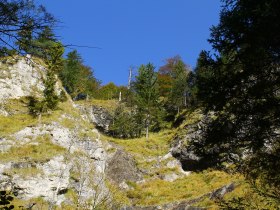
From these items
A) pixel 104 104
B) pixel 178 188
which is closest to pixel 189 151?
pixel 178 188


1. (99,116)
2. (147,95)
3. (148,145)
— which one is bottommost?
(148,145)

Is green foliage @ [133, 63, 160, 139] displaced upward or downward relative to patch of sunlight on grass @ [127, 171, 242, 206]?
upward

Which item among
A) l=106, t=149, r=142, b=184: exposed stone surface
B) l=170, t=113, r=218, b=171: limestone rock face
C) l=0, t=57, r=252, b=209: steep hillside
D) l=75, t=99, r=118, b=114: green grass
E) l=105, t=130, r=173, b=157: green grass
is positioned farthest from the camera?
l=75, t=99, r=118, b=114: green grass

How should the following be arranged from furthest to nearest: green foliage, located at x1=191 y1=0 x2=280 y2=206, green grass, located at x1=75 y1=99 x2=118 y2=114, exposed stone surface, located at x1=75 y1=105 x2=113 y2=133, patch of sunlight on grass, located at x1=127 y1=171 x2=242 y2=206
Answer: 1. green grass, located at x1=75 y1=99 x2=118 y2=114
2. exposed stone surface, located at x1=75 y1=105 x2=113 y2=133
3. patch of sunlight on grass, located at x1=127 y1=171 x2=242 y2=206
4. green foliage, located at x1=191 y1=0 x2=280 y2=206

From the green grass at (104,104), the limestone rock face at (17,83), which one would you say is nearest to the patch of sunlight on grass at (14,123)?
the limestone rock face at (17,83)

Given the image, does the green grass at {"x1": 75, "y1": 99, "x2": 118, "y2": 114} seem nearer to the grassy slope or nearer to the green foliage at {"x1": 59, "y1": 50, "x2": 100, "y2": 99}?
the green foliage at {"x1": 59, "y1": 50, "x2": 100, "y2": 99}

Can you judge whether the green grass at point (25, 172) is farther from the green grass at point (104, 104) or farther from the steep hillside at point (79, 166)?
the green grass at point (104, 104)

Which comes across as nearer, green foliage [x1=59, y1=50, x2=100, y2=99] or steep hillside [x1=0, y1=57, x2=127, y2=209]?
steep hillside [x1=0, y1=57, x2=127, y2=209]

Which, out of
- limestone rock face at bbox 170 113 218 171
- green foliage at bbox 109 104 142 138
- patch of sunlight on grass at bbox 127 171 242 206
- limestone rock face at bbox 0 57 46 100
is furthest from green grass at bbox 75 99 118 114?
patch of sunlight on grass at bbox 127 171 242 206

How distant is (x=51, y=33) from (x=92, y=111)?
55.2 metres

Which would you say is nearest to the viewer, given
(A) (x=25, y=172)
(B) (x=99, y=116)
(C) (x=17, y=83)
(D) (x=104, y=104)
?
(A) (x=25, y=172)

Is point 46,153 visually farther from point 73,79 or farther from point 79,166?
point 73,79

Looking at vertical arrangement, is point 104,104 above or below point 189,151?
above

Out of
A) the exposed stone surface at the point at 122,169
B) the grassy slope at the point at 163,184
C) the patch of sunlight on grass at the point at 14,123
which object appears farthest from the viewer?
the exposed stone surface at the point at 122,169
